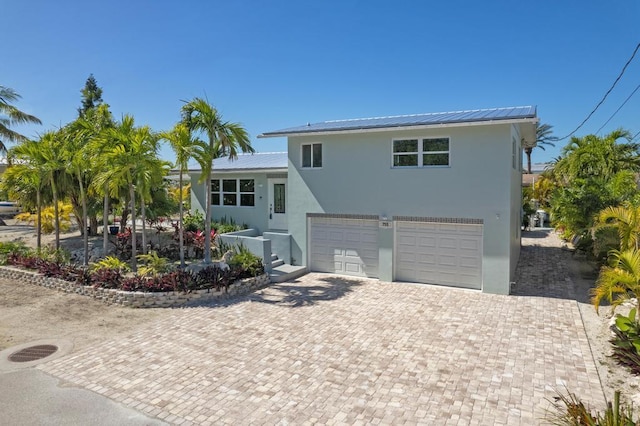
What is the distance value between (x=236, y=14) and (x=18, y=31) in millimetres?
8126

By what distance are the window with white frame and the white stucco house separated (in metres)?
4.92

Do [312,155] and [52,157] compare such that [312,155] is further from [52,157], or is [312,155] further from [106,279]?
[52,157]

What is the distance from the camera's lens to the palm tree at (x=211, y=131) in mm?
12320

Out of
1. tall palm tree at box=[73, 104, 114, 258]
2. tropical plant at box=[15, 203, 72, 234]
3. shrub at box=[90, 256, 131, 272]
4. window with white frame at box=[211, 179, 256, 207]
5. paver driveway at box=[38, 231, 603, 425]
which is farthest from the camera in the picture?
tropical plant at box=[15, 203, 72, 234]

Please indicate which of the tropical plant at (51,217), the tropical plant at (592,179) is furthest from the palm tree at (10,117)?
the tropical plant at (592,179)

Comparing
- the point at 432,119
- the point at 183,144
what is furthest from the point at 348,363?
the point at 432,119

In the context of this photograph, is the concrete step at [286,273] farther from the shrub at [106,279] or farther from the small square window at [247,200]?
the small square window at [247,200]

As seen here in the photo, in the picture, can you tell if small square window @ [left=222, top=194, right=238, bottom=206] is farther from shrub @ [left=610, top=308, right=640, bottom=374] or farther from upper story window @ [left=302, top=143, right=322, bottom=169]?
shrub @ [left=610, top=308, right=640, bottom=374]

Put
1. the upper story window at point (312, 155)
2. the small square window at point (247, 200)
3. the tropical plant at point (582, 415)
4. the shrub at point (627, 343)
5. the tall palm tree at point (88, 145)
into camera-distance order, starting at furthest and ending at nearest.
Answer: the small square window at point (247, 200) < the upper story window at point (312, 155) < the tall palm tree at point (88, 145) < the shrub at point (627, 343) < the tropical plant at point (582, 415)

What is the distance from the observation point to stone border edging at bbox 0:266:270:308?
10.9 metres

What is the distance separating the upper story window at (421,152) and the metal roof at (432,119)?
0.65m

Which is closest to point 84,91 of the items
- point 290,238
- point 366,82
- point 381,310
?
point 366,82

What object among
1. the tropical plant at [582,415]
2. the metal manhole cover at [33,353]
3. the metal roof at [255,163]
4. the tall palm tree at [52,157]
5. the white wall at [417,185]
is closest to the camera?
the tropical plant at [582,415]

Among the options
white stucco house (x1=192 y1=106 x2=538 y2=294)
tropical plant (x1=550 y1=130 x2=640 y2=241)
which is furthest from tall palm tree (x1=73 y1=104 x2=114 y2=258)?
tropical plant (x1=550 y1=130 x2=640 y2=241)
